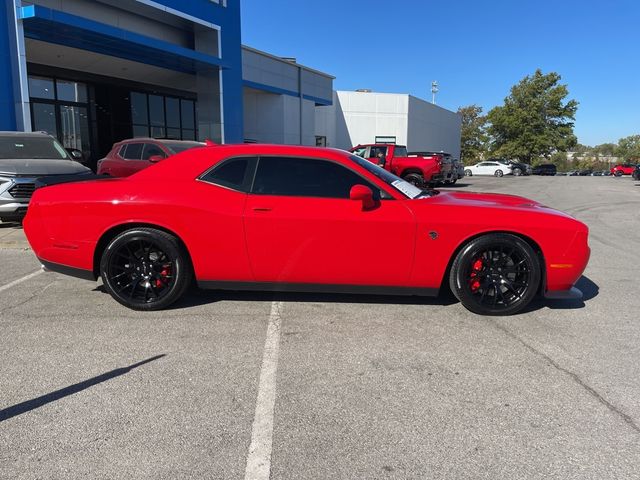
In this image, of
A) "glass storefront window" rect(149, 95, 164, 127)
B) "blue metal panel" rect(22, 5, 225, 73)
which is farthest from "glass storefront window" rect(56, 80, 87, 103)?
"blue metal panel" rect(22, 5, 225, 73)

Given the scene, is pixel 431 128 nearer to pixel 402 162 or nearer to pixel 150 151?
pixel 402 162

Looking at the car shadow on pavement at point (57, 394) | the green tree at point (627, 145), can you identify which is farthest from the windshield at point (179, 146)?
the green tree at point (627, 145)

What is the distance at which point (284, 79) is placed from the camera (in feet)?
82.8

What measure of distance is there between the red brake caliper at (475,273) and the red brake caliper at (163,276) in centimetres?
282

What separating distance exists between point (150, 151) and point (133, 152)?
0.61 metres

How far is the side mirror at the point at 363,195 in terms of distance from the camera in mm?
4172

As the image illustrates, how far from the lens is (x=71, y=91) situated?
20.0 metres

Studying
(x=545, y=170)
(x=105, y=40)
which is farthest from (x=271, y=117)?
(x=545, y=170)

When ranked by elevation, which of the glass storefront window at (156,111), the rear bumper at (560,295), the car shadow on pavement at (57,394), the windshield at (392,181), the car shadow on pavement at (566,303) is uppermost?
the glass storefront window at (156,111)

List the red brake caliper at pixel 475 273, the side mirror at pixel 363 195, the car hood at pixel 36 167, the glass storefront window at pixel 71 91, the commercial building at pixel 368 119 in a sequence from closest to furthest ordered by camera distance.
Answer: the side mirror at pixel 363 195 → the red brake caliper at pixel 475 273 → the car hood at pixel 36 167 → the glass storefront window at pixel 71 91 → the commercial building at pixel 368 119

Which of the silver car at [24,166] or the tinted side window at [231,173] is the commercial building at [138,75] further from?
the tinted side window at [231,173]

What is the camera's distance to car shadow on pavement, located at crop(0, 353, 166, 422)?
273 centimetres

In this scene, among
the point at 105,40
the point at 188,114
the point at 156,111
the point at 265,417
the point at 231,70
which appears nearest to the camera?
the point at 265,417

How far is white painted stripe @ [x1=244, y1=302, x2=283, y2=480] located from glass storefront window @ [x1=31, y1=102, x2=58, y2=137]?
1826 centimetres
